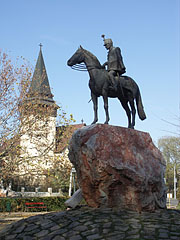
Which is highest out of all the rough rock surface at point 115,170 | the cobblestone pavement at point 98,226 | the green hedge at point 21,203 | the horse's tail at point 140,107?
the horse's tail at point 140,107

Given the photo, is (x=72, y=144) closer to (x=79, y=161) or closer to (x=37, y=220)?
(x=79, y=161)

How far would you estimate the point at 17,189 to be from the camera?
39.1 m

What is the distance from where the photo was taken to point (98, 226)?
21.7 ft

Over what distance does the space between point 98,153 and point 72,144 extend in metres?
1.06

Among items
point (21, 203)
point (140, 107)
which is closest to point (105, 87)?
point (140, 107)

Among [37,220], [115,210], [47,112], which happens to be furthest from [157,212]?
[47,112]

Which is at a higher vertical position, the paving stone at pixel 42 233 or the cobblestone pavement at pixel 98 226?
the cobblestone pavement at pixel 98 226

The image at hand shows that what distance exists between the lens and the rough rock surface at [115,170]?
7.82 meters

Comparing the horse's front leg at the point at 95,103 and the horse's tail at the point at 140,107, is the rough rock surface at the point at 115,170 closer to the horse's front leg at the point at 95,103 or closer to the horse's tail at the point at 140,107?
the horse's front leg at the point at 95,103

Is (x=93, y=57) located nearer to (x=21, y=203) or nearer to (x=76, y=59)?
(x=76, y=59)

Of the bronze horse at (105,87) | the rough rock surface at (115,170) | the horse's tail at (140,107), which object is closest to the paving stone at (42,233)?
the rough rock surface at (115,170)

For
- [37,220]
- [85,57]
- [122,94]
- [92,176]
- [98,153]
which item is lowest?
[37,220]

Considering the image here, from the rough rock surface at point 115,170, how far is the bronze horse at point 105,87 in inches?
42.5

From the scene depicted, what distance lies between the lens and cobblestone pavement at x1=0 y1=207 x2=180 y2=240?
245 inches
